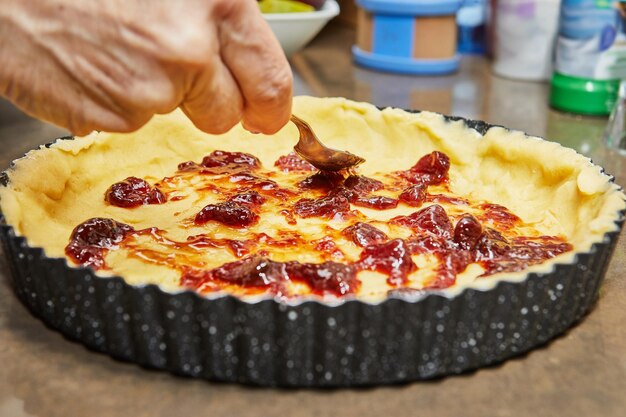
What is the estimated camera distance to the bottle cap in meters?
2.85

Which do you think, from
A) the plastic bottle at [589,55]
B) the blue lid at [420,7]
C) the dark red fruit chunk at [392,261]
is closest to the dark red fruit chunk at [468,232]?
the dark red fruit chunk at [392,261]

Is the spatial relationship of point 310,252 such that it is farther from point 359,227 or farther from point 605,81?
point 605,81

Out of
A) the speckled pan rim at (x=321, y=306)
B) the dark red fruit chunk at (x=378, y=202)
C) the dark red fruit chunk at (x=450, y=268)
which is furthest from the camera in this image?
the dark red fruit chunk at (x=378, y=202)

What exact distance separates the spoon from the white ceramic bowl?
1305 mm

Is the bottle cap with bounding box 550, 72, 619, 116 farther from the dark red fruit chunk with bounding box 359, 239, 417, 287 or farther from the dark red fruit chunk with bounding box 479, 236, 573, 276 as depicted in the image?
the dark red fruit chunk with bounding box 359, 239, 417, 287

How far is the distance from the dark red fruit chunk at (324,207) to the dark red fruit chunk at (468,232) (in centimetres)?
28

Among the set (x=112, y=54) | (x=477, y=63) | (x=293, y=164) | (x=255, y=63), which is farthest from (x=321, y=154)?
(x=477, y=63)

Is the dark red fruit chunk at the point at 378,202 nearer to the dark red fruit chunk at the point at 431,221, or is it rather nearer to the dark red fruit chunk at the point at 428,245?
the dark red fruit chunk at the point at 431,221

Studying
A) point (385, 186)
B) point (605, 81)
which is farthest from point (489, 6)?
point (385, 186)

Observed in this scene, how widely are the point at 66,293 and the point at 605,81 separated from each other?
7.19 feet

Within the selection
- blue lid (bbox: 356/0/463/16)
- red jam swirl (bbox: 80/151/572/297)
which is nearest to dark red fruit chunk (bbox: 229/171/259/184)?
red jam swirl (bbox: 80/151/572/297)

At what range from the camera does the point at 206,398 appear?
1.20m

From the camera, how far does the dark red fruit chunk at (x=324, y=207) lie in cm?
173

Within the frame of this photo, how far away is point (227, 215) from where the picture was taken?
1682mm
